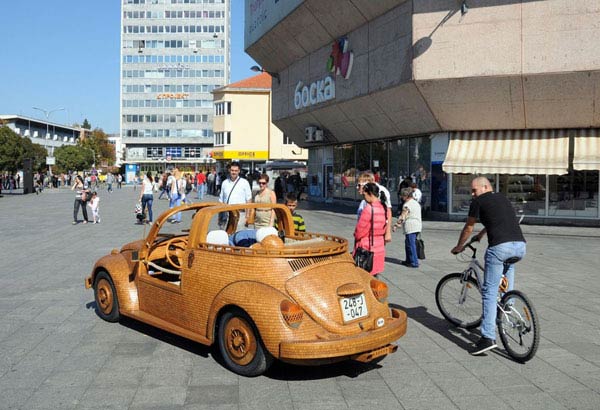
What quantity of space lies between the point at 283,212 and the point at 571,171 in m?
15.8

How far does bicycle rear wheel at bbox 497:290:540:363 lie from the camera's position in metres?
5.34

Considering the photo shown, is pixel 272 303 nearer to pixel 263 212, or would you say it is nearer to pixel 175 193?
pixel 263 212

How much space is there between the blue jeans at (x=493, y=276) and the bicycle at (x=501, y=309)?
91 millimetres

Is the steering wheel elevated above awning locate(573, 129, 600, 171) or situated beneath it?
situated beneath

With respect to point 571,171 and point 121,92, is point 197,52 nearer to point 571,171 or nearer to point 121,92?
point 121,92

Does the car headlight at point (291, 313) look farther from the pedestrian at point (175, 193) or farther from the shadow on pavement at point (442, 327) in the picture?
the pedestrian at point (175, 193)

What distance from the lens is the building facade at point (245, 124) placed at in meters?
53.8

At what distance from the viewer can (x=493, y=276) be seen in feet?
18.6

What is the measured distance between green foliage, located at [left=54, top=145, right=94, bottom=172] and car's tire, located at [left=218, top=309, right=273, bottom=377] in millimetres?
91998

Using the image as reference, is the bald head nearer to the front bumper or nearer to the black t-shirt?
the black t-shirt

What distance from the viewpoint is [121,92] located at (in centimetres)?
10288

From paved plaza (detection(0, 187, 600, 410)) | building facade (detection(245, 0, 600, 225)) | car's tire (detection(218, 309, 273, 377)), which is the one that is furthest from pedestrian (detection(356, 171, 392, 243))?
building facade (detection(245, 0, 600, 225))

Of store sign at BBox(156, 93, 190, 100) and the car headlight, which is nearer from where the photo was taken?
the car headlight

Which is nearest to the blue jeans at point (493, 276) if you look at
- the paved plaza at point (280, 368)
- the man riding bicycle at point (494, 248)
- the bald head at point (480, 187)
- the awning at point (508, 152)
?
the man riding bicycle at point (494, 248)
